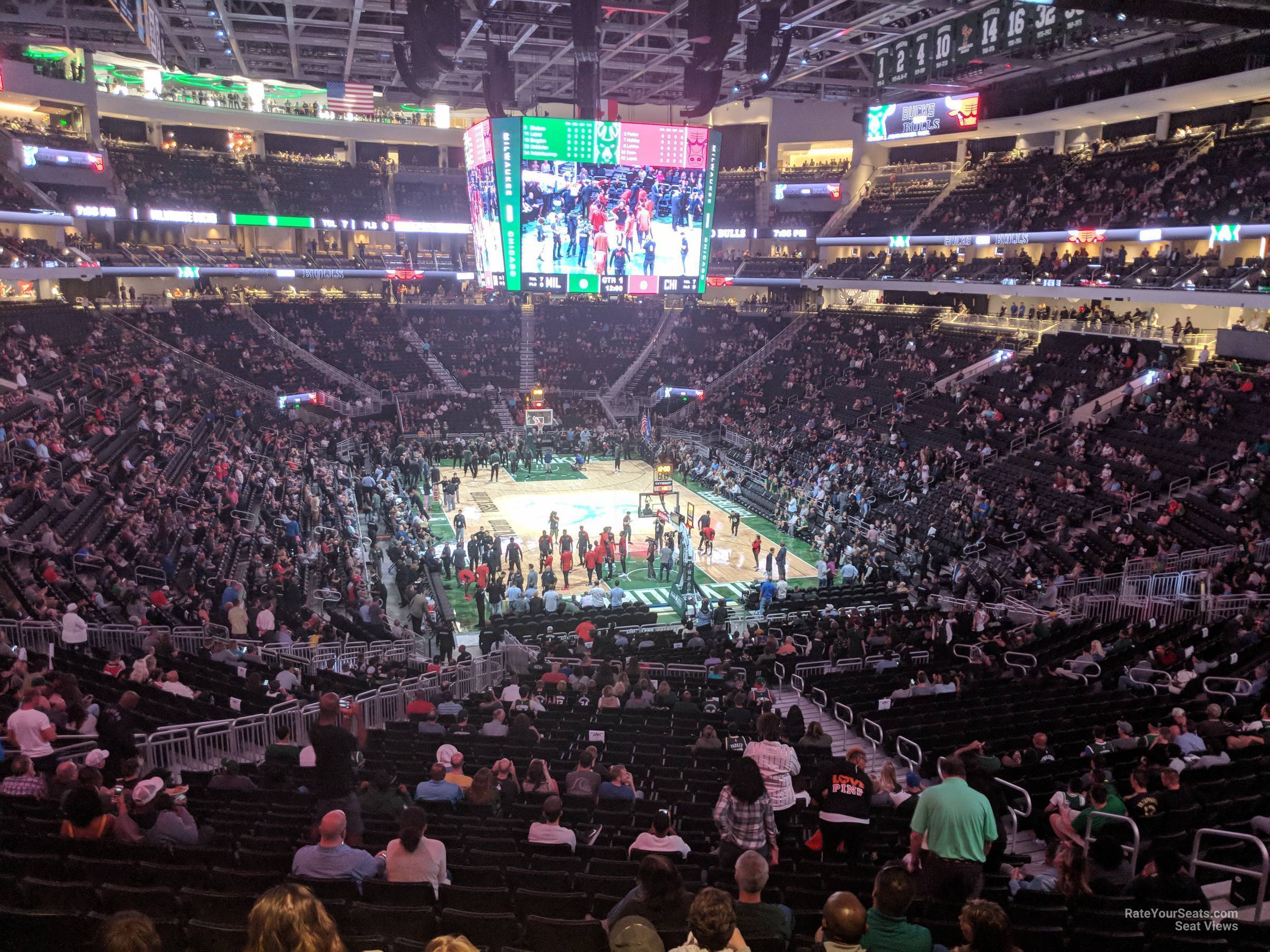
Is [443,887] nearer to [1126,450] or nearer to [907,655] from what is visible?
[907,655]

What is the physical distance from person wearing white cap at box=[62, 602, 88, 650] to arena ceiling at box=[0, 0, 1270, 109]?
16.9 m

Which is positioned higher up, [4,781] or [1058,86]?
[1058,86]

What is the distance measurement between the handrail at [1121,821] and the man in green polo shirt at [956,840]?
4.36 feet

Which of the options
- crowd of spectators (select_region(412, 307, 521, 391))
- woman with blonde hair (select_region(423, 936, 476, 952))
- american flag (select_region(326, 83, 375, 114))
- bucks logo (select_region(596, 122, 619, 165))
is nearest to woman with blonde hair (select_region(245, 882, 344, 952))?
woman with blonde hair (select_region(423, 936, 476, 952))

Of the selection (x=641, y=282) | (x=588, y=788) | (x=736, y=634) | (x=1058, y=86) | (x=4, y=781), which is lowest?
(x=736, y=634)

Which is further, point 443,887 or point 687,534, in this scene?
point 687,534

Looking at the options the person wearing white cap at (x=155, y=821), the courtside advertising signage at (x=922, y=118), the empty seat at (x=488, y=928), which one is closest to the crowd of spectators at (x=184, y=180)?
the courtside advertising signage at (x=922, y=118)

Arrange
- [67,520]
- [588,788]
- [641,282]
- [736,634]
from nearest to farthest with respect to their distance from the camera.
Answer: [588,788], [67,520], [736,634], [641,282]

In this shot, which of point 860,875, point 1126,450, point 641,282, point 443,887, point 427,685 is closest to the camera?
point 443,887

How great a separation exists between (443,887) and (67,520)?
15.7 m

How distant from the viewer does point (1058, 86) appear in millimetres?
38594

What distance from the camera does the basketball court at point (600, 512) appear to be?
27031 mm

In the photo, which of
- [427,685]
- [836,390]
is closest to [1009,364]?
[836,390]

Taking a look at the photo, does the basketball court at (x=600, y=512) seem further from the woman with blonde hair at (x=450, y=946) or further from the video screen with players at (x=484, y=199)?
the woman with blonde hair at (x=450, y=946)
